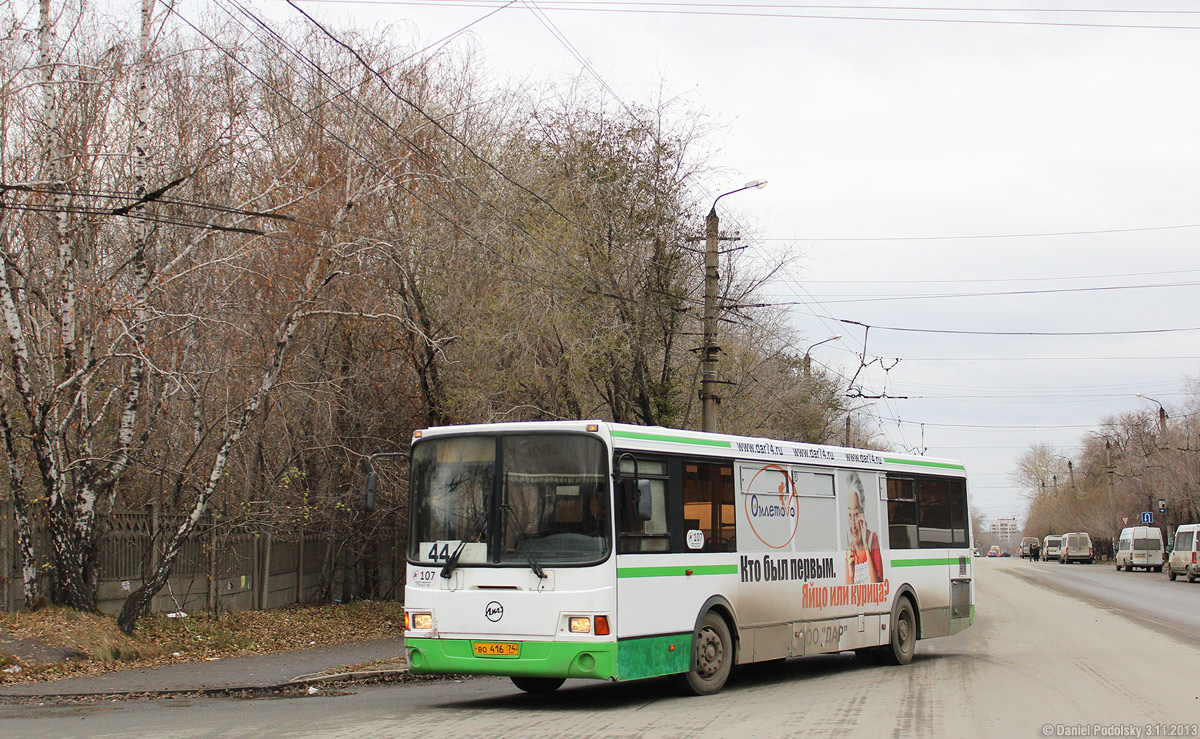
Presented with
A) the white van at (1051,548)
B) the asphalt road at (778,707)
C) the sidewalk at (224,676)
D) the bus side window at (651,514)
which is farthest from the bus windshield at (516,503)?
the white van at (1051,548)

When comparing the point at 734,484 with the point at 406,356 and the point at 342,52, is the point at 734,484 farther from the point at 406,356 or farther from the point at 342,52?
the point at 342,52

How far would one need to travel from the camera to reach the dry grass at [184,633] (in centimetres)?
1491

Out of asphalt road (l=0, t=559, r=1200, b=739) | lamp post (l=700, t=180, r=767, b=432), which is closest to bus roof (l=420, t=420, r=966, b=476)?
asphalt road (l=0, t=559, r=1200, b=739)

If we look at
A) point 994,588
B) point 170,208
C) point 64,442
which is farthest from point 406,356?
point 994,588

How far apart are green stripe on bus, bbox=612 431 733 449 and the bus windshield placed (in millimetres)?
380

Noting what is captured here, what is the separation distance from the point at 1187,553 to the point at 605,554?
44966 mm

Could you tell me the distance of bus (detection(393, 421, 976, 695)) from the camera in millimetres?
10961

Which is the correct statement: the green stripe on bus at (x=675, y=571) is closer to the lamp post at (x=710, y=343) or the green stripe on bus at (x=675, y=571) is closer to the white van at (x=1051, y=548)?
the lamp post at (x=710, y=343)

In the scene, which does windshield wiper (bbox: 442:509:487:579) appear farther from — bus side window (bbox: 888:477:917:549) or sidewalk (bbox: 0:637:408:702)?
bus side window (bbox: 888:477:917:549)

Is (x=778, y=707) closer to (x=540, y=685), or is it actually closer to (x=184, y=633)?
(x=540, y=685)

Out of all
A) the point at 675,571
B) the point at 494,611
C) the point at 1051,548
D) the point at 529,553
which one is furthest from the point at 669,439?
the point at 1051,548

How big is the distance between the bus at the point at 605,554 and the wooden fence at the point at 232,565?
7.97 m

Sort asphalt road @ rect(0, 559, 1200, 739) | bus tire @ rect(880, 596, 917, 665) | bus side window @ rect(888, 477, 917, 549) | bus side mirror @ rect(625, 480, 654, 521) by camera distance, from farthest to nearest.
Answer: bus side window @ rect(888, 477, 917, 549), bus tire @ rect(880, 596, 917, 665), bus side mirror @ rect(625, 480, 654, 521), asphalt road @ rect(0, 559, 1200, 739)

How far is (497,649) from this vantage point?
11.1 meters
